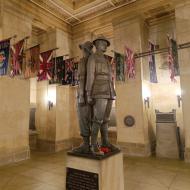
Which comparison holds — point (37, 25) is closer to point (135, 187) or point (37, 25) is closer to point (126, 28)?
point (126, 28)

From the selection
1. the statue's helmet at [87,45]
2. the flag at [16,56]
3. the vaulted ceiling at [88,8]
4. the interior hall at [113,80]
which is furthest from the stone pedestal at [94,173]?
the vaulted ceiling at [88,8]

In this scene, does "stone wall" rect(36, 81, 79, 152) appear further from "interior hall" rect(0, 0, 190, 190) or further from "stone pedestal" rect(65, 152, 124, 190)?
"stone pedestal" rect(65, 152, 124, 190)

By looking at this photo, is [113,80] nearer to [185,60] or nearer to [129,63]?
[129,63]

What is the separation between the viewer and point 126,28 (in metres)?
9.46

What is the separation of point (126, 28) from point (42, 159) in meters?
7.20

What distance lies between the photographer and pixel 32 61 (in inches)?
302

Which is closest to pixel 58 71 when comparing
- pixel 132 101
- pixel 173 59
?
pixel 132 101

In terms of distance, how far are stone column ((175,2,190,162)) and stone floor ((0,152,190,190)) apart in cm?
135

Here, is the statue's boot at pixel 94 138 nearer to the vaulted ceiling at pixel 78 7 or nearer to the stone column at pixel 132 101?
the stone column at pixel 132 101

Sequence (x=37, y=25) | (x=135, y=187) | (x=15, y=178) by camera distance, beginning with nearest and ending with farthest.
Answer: (x=135, y=187), (x=15, y=178), (x=37, y=25)

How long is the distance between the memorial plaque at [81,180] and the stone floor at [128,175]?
52.9 inches

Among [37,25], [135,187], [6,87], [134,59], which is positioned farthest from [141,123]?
[37,25]

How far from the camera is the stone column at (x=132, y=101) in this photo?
858 centimetres

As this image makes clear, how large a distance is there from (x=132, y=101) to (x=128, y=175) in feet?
12.3
